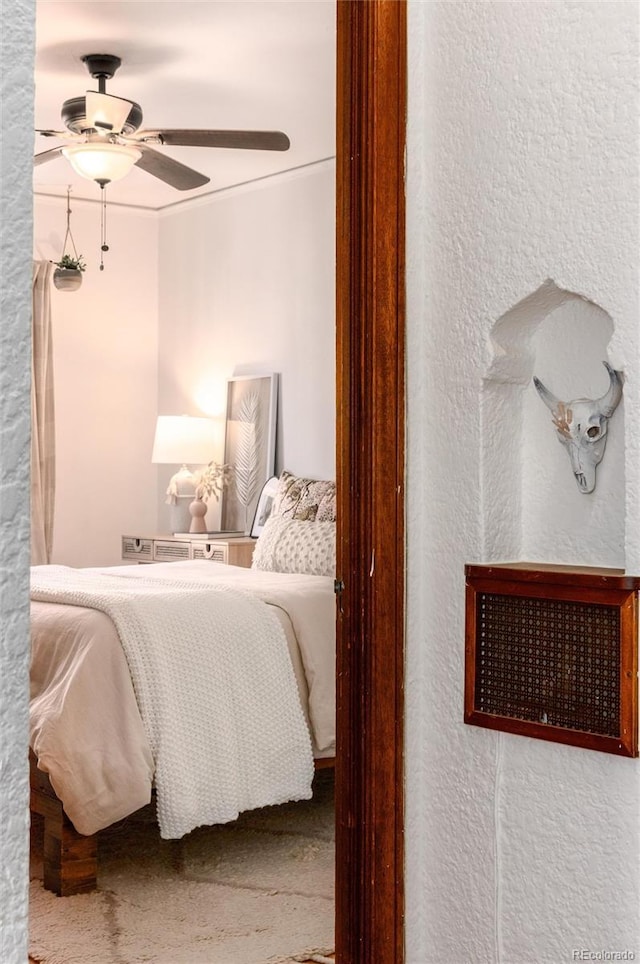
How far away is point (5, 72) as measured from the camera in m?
0.54

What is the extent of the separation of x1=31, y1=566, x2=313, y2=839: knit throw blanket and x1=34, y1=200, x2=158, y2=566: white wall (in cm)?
329

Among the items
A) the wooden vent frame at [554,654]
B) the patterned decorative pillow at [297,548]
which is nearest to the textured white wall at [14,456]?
the wooden vent frame at [554,654]

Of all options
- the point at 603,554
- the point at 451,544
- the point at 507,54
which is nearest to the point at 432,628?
the point at 451,544

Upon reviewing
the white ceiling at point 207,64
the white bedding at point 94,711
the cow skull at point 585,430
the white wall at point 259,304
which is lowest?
the white bedding at point 94,711

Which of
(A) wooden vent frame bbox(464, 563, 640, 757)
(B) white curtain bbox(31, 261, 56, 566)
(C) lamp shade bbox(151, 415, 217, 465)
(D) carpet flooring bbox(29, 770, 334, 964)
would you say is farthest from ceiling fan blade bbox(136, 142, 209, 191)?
(A) wooden vent frame bbox(464, 563, 640, 757)

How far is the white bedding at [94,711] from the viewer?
3197 mm

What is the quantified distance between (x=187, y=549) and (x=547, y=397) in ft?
14.9

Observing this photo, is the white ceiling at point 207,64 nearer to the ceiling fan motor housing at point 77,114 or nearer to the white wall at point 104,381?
the ceiling fan motor housing at point 77,114

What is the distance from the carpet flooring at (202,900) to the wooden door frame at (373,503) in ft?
2.92

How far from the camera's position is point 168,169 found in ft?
15.0

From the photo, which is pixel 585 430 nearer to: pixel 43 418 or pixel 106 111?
pixel 106 111

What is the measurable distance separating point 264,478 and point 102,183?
251cm

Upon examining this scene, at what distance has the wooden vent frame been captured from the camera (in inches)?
69.0

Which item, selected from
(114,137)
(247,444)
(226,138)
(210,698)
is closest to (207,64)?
(226,138)
